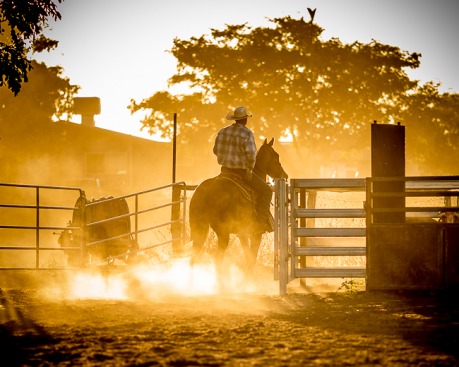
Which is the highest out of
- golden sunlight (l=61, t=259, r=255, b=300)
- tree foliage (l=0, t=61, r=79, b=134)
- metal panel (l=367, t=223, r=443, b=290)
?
tree foliage (l=0, t=61, r=79, b=134)

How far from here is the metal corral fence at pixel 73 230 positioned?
15.2 m

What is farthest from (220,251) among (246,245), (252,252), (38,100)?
(38,100)

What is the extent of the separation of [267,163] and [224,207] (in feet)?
3.78

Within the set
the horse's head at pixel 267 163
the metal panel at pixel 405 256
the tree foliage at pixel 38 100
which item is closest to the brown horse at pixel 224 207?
the horse's head at pixel 267 163

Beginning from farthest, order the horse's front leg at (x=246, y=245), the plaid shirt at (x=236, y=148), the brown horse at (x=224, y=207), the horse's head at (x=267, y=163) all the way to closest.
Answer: the horse's front leg at (x=246, y=245) < the horse's head at (x=267, y=163) < the plaid shirt at (x=236, y=148) < the brown horse at (x=224, y=207)

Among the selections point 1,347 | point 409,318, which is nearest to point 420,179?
point 409,318

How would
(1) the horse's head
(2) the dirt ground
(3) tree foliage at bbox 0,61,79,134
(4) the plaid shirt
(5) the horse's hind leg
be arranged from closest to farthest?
(2) the dirt ground, (4) the plaid shirt, (5) the horse's hind leg, (1) the horse's head, (3) tree foliage at bbox 0,61,79,134

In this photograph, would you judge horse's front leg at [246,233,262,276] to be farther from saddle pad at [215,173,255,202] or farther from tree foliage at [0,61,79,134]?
tree foliage at [0,61,79,134]

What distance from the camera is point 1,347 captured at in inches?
293

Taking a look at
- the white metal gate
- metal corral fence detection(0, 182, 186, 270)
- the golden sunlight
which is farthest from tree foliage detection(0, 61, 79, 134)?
the white metal gate

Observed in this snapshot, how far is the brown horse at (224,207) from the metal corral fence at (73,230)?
2.39m

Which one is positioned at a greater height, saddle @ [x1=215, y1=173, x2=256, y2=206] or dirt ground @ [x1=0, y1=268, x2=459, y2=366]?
saddle @ [x1=215, y1=173, x2=256, y2=206]

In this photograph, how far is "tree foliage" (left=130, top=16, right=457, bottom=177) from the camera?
175 ft

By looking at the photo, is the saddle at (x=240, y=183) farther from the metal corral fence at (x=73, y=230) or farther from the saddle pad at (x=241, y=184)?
the metal corral fence at (x=73, y=230)
